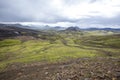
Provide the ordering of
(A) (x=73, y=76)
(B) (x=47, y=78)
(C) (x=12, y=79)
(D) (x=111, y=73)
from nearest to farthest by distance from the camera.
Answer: (D) (x=111, y=73), (A) (x=73, y=76), (B) (x=47, y=78), (C) (x=12, y=79)

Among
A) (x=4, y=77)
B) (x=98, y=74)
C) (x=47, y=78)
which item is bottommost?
(x=4, y=77)

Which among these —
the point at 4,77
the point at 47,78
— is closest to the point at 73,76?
the point at 47,78

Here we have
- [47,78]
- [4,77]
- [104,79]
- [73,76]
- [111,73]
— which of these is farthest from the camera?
[4,77]

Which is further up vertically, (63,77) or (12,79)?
(63,77)

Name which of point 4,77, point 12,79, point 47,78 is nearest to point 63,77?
point 47,78

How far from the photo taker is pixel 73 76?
4078 cm

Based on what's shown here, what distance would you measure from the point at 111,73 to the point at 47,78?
1529 centimetres

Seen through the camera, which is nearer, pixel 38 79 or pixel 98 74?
pixel 98 74

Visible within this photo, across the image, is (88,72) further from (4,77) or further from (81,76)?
(4,77)

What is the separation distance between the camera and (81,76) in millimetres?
39969

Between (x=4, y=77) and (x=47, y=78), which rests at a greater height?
(x=47, y=78)

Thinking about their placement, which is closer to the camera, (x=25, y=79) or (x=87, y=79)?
(x=87, y=79)

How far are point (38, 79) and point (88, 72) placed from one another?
12736 mm

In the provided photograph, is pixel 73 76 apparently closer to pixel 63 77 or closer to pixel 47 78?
pixel 63 77
